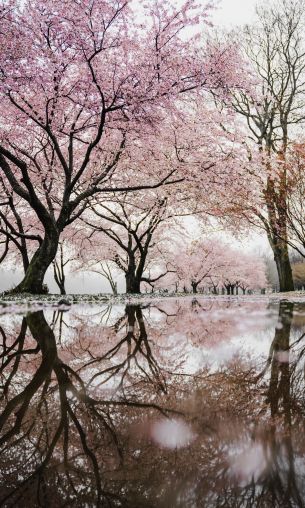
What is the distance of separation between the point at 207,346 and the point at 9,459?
2.14 metres

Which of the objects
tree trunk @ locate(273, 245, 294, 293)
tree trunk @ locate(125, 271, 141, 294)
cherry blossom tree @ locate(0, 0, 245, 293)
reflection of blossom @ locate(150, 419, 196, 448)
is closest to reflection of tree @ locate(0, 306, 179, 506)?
reflection of blossom @ locate(150, 419, 196, 448)

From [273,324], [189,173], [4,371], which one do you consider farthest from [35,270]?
[4,371]

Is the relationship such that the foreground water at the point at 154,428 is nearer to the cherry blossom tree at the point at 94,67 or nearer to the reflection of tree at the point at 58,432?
the reflection of tree at the point at 58,432

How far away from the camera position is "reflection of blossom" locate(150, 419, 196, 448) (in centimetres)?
128

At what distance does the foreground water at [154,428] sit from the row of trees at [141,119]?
911 centimetres

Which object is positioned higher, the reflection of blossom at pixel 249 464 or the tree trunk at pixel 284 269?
the tree trunk at pixel 284 269

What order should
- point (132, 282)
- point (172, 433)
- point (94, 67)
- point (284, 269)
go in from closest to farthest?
1. point (172, 433)
2. point (94, 67)
3. point (284, 269)
4. point (132, 282)

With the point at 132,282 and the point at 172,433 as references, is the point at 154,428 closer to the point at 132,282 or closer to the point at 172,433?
the point at 172,433

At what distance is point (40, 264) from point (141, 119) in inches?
218

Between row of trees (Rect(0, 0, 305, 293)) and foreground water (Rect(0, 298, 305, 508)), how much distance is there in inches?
359

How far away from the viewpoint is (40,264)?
11781 millimetres

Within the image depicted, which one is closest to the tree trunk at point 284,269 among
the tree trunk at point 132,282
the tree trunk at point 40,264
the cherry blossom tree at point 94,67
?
the tree trunk at point 132,282

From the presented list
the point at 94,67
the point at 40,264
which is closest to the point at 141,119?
the point at 94,67

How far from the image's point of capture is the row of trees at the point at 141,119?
A: 33.1 ft
